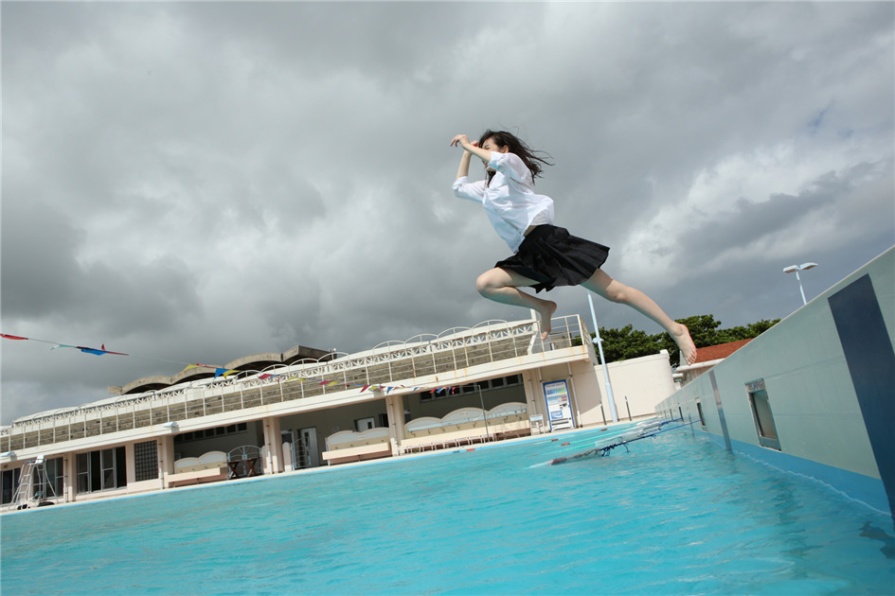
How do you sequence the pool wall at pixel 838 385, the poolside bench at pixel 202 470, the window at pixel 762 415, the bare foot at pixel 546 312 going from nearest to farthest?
the pool wall at pixel 838 385 → the bare foot at pixel 546 312 → the window at pixel 762 415 → the poolside bench at pixel 202 470

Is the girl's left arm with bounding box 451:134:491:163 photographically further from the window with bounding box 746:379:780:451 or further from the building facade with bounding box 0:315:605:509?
the building facade with bounding box 0:315:605:509

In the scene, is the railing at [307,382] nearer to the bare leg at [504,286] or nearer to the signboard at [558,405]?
the signboard at [558,405]

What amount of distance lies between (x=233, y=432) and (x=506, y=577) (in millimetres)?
37161

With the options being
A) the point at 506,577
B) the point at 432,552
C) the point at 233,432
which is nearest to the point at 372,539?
the point at 432,552

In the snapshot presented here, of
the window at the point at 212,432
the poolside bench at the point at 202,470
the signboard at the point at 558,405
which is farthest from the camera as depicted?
the window at the point at 212,432

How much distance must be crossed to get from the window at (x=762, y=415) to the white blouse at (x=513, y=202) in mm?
2048

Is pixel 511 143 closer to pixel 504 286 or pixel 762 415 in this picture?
pixel 504 286

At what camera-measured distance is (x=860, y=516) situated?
7.70ft

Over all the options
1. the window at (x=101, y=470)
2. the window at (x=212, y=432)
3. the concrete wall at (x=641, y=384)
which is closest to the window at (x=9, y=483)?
the window at (x=101, y=470)

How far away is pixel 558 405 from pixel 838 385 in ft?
79.6

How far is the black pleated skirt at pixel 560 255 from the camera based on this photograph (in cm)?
298

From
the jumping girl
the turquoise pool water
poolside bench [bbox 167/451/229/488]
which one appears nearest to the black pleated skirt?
the jumping girl

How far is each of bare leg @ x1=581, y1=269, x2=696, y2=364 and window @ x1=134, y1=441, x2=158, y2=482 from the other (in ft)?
117

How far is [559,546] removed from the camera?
2961mm
